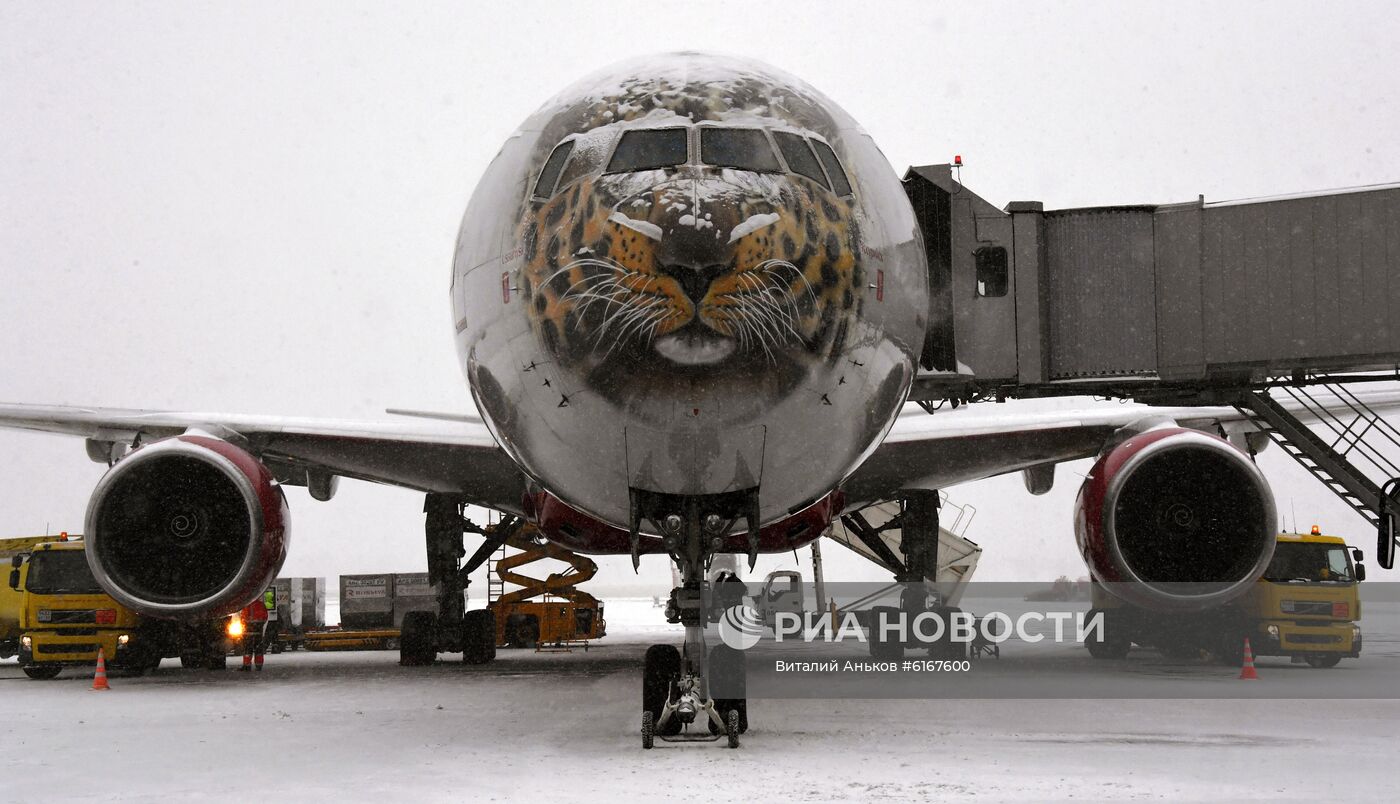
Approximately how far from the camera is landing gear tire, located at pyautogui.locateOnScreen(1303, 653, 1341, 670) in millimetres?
14665

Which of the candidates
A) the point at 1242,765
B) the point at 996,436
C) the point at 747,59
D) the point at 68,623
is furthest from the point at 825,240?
the point at 68,623

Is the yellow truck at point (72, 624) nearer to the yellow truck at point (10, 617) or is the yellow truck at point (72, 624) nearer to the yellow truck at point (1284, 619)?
the yellow truck at point (10, 617)

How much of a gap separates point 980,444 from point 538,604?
1055 cm

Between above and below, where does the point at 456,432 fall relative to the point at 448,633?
above

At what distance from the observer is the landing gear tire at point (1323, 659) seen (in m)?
14.7

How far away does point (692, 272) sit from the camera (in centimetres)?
522

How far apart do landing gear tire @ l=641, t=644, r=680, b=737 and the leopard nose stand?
8.97 feet

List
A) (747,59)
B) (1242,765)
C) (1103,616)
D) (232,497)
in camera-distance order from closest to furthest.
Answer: (1242,765)
(747,59)
(232,497)
(1103,616)

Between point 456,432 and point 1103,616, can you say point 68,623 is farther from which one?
point 1103,616

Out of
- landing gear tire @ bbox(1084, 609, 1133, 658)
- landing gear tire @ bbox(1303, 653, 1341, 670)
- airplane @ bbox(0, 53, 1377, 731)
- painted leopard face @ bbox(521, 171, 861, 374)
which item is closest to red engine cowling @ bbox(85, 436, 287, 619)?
airplane @ bbox(0, 53, 1377, 731)

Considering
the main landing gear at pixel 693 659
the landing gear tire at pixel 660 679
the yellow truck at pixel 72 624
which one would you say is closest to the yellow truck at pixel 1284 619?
the main landing gear at pixel 693 659

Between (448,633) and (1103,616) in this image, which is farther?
(1103,616)

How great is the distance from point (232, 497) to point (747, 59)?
6023 millimetres

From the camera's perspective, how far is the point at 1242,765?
20.7ft
